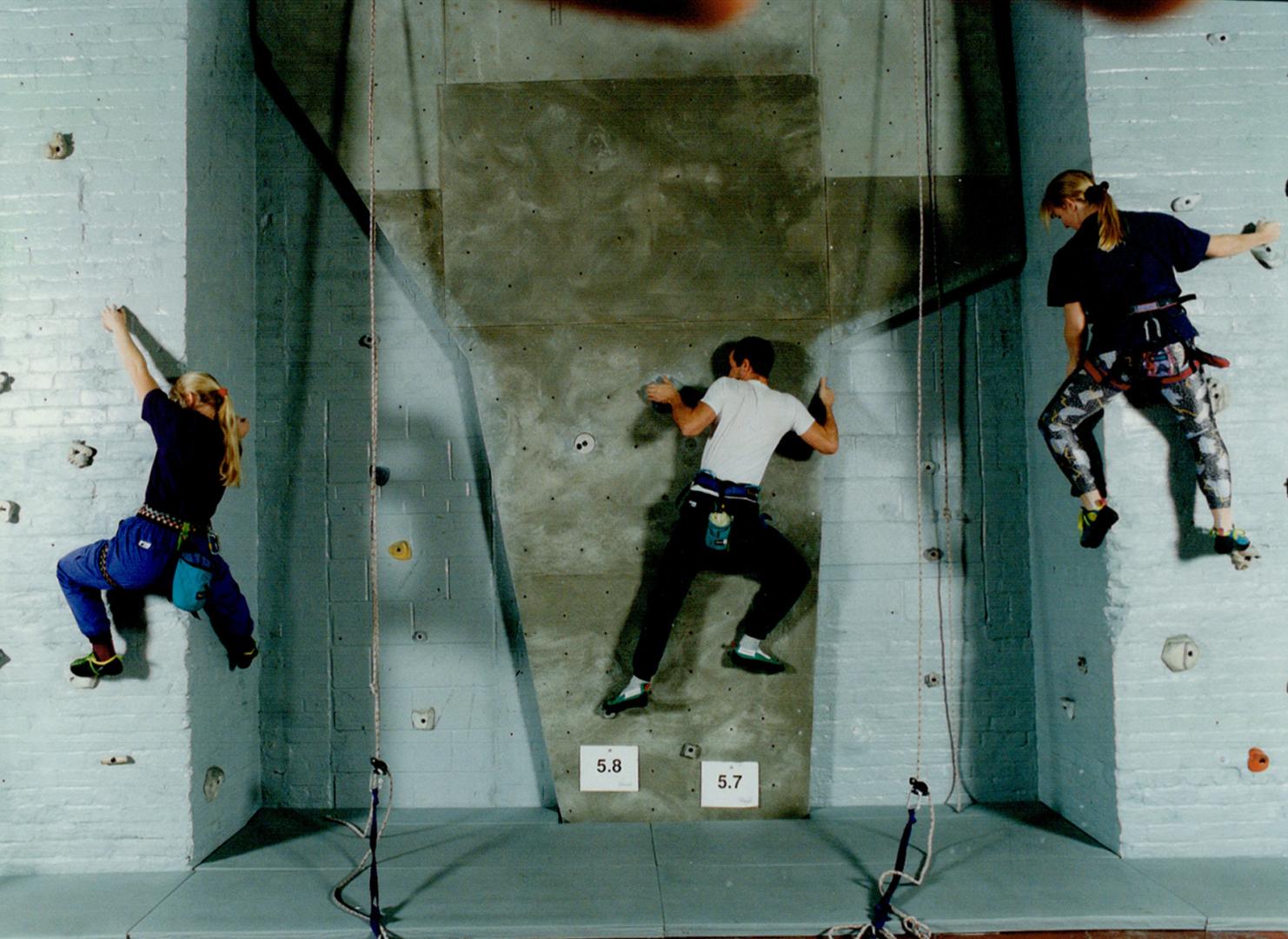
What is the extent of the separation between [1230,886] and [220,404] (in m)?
4.49

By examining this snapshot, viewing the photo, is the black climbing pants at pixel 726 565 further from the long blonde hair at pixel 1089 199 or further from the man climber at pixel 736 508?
the long blonde hair at pixel 1089 199

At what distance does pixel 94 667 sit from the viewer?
371cm

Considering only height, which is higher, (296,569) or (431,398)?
(431,398)

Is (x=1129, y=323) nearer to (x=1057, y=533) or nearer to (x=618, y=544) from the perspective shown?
(x=1057, y=533)

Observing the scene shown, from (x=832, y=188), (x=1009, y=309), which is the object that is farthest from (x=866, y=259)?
(x=1009, y=309)

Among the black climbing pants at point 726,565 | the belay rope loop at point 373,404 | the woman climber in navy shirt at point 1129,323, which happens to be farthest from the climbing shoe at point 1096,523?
the belay rope loop at point 373,404

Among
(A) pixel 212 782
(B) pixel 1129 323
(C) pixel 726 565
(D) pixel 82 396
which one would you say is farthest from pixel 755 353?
(A) pixel 212 782

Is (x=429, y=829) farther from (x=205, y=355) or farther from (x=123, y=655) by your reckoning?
(x=205, y=355)

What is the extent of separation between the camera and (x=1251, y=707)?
380cm

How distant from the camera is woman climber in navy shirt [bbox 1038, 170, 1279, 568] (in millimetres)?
3607

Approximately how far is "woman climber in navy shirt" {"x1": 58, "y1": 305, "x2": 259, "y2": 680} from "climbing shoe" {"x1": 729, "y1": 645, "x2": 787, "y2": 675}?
2.31m

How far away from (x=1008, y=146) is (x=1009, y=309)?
0.82 meters

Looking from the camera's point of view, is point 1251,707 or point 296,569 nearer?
point 1251,707

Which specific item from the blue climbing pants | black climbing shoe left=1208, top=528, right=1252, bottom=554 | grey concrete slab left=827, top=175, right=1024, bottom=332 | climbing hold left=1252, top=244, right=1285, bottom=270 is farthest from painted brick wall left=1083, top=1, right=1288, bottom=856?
the blue climbing pants
